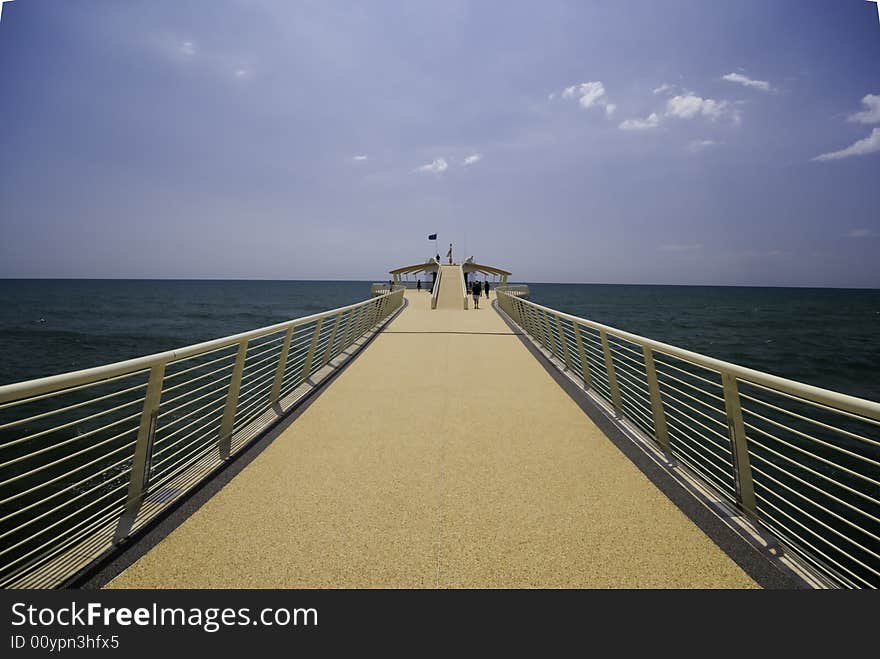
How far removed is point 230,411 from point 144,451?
955 millimetres

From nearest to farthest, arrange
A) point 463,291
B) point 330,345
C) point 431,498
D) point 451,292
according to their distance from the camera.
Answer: point 431,498, point 330,345, point 463,291, point 451,292

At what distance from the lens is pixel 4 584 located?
195cm

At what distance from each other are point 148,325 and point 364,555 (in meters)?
41.8

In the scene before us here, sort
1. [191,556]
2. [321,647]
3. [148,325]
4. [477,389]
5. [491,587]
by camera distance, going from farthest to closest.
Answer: [148,325] → [477,389] → [191,556] → [491,587] → [321,647]

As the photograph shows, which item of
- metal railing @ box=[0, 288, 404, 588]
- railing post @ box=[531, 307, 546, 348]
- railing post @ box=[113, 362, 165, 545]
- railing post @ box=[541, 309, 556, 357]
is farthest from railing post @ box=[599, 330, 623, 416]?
railing post @ box=[531, 307, 546, 348]

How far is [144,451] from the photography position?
102 inches

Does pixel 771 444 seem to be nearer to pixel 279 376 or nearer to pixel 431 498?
pixel 431 498

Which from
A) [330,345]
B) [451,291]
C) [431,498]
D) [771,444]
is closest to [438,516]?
[431,498]

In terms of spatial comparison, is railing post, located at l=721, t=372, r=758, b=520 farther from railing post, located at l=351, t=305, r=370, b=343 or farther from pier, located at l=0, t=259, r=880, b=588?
railing post, located at l=351, t=305, r=370, b=343

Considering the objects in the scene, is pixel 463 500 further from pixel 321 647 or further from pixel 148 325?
pixel 148 325

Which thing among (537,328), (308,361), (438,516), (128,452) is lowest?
(128,452)

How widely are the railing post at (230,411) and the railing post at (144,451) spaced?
72cm

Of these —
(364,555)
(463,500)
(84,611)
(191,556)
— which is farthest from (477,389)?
(84,611)

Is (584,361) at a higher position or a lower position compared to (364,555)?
higher
